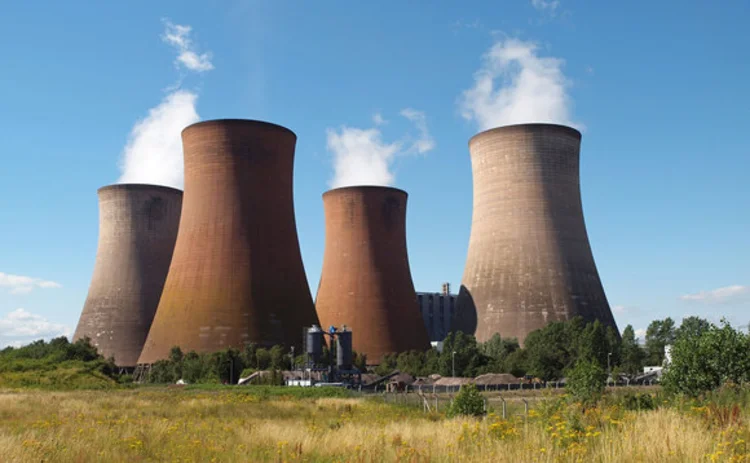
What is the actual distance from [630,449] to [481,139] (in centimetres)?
3586

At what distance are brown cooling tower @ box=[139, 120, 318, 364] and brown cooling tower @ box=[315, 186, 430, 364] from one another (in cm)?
684

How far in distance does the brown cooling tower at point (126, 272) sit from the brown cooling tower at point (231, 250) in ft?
28.9

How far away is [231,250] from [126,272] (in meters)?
12.7

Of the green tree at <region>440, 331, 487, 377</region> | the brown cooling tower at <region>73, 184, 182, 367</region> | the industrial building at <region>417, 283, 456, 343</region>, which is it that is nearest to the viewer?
the green tree at <region>440, 331, 487, 377</region>

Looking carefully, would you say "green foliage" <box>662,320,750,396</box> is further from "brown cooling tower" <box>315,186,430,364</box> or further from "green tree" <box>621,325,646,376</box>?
"brown cooling tower" <box>315,186,430,364</box>

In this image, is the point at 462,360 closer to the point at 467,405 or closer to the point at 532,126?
the point at 532,126

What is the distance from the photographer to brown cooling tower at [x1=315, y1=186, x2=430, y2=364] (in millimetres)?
43500

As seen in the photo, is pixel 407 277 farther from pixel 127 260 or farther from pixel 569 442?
pixel 569 442

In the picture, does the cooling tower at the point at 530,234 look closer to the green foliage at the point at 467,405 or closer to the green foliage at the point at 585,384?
the green foliage at the point at 585,384

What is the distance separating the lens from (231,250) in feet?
117

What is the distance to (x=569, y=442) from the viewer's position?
6.77m

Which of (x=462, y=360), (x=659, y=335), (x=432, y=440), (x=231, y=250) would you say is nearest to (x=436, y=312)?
(x=659, y=335)

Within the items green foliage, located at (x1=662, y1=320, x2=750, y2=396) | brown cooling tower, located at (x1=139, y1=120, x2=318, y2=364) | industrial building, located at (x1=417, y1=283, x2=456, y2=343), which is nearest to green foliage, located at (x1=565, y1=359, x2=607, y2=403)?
green foliage, located at (x1=662, y1=320, x2=750, y2=396)

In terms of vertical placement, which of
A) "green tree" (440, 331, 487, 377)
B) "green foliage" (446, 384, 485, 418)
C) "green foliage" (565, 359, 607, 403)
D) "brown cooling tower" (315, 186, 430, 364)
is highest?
"brown cooling tower" (315, 186, 430, 364)
